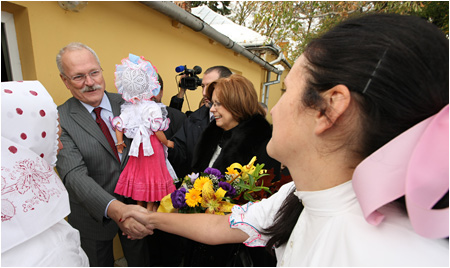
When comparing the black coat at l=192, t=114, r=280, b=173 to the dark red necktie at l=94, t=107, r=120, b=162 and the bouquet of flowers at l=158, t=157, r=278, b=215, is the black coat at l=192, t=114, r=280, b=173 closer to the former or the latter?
the bouquet of flowers at l=158, t=157, r=278, b=215

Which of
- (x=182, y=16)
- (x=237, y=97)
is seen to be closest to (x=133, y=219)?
(x=237, y=97)

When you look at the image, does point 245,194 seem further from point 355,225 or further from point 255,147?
point 355,225

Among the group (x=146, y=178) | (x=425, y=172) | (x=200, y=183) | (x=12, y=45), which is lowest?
(x=146, y=178)

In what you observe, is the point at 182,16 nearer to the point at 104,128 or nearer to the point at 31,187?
the point at 104,128

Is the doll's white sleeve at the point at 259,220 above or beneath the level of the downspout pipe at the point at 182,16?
beneath

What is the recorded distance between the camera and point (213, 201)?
4.93 feet

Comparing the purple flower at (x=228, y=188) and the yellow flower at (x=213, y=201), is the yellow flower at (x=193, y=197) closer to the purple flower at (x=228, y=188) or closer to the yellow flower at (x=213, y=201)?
the yellow flower at (x=213, y=201)

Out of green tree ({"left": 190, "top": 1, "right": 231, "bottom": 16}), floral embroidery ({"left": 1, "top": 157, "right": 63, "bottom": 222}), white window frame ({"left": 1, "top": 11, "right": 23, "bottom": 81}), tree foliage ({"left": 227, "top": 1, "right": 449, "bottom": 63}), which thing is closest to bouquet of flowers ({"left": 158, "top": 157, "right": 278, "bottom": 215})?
floral embroidery ({"left": 1, "top": 157, "right": 63, "bottom": 222})

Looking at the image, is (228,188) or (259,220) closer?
(259,220)

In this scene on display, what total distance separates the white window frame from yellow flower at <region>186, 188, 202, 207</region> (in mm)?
2156

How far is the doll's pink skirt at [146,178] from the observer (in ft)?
7.30

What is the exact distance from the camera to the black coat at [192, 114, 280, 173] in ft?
7.16

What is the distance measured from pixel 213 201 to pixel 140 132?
1191 mm

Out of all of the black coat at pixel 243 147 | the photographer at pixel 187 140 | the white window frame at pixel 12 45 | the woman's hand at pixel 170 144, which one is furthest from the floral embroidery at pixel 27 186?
the white window frame at pixel 12 45
